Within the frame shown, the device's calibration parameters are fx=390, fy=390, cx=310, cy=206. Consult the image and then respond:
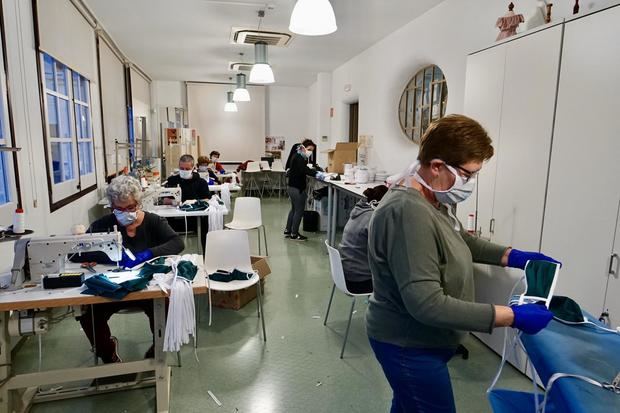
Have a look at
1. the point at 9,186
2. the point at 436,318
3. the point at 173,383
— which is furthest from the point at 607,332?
the point at 9,186

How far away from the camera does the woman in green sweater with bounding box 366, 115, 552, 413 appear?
106cm

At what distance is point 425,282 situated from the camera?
1.05 m

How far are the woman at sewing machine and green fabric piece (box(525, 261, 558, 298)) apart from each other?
1975 mm

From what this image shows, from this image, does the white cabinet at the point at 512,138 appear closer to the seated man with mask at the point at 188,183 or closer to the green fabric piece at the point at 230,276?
the green fabric piece at the point at 230,276

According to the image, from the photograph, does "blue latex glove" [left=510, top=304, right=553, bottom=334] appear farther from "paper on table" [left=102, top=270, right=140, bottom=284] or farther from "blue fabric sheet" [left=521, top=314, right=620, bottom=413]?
"paper on table" [left=102, top=270, right=140, bottom=284]

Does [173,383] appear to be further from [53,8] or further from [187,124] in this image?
[187,124]

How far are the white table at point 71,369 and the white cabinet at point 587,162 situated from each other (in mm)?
1909

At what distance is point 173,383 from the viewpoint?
2.38 meters

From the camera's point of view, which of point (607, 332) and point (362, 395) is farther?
point (362, 395)

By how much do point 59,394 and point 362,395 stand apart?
5.69 ft

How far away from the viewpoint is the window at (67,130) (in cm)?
356

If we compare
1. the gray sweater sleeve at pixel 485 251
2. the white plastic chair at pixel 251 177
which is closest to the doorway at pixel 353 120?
the white plastic chair at pixel 251 177

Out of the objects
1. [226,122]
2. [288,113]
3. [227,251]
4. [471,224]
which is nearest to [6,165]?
[227,251]

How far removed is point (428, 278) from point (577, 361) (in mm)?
541
